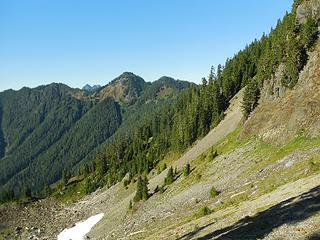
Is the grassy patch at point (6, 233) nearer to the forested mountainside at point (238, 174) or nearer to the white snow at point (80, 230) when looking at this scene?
the forested mountainside at point (238, 174)

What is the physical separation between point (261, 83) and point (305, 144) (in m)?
43.4

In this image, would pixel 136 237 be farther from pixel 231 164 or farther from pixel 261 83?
pixel 261 83

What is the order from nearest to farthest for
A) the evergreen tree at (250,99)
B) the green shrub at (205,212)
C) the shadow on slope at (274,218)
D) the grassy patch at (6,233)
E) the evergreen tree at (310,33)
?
1. the shadow on slope at (274,218)
2. the green shrub at (205,212)
3. the evergreen tree at (310,33)
4. the evergreen tree at (250,99)
5. the grassy patch at (6,233)

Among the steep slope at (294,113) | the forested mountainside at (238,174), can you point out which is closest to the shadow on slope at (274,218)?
the forested mountainside at (238,174)

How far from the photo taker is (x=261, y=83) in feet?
324

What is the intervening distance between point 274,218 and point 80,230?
69.0 m

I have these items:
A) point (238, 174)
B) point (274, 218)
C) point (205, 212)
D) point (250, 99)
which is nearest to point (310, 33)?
point (250, 99)

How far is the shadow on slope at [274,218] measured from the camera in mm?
30578

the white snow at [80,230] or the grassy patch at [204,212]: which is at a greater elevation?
the grassy patch at [204,212]

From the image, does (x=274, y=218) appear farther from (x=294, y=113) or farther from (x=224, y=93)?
(x=224, y=93)

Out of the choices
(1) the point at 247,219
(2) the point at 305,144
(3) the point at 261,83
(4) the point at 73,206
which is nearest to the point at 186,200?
(2) the point at 305,144

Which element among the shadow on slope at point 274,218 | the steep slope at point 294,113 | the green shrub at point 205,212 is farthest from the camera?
the steep slope at point 294,113

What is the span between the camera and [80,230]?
9256 cm

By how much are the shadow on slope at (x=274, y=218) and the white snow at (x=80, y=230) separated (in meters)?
55.1
